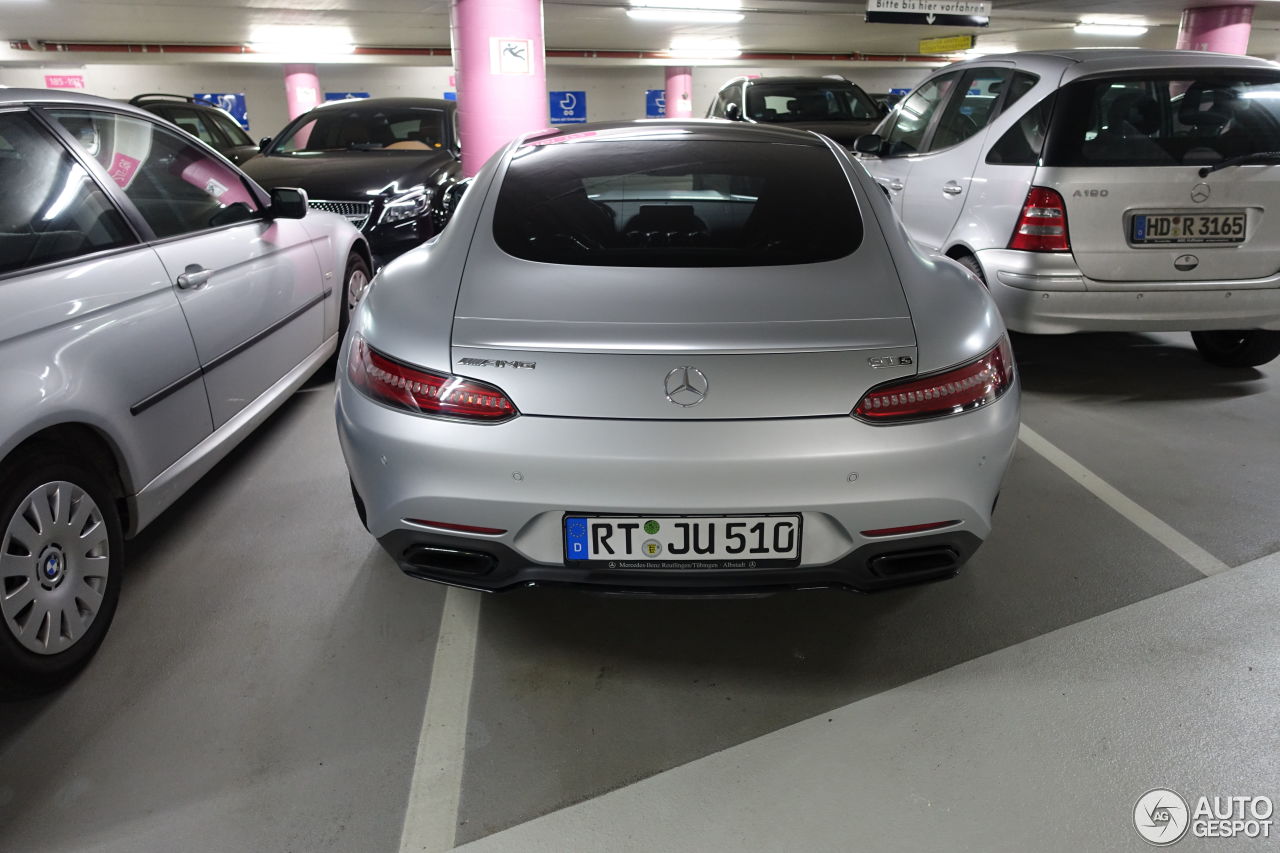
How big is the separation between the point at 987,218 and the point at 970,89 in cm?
89

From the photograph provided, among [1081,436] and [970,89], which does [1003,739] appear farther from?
[970,89]

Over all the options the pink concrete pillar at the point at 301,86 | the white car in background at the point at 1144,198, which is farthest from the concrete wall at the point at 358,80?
the white car in background at the point at 1144,198

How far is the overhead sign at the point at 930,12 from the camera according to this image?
1210 cm

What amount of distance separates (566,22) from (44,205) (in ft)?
47.9

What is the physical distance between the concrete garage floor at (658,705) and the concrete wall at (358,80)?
60.1ft

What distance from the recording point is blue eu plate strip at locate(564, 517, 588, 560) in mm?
1732

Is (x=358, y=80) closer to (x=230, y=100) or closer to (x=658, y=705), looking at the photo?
(x=230, y=100)

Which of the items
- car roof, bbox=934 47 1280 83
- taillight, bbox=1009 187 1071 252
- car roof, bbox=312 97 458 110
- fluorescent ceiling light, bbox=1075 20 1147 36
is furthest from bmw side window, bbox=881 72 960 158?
fluorescent ceiling light, bbox=1075 20 1147 36

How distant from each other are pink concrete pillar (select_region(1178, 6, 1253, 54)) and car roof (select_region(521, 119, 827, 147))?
15348 millimetres

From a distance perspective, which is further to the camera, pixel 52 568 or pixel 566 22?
pixel 566 22

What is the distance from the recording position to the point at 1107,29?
60.5 ft

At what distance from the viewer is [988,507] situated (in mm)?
1864

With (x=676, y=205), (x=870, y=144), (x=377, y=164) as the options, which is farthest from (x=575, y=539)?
(x=377, y=164)

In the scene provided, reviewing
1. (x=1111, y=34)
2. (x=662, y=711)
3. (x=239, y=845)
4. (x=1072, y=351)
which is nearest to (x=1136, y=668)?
(x=662, y=711)
